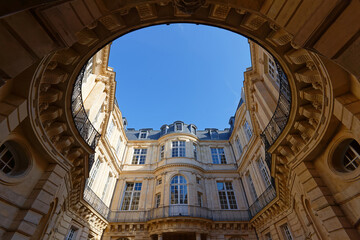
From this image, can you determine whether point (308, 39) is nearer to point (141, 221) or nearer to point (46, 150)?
point (46, 150)

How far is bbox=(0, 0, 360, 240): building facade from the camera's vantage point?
109 inches

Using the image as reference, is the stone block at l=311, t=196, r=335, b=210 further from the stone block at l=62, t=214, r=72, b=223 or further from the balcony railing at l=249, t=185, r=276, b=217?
the stone block at l=62, t=214, r=72, b=223

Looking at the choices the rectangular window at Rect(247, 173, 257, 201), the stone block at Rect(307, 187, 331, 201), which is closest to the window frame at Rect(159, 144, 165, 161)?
the rectangular window at Rect(247, 173, 257, 201)

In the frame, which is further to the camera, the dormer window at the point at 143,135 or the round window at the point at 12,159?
the dormer window at the point at 143,135

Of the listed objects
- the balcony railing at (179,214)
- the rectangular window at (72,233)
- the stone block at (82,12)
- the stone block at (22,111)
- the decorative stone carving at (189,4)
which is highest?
the decorative stone carving at (189,4)

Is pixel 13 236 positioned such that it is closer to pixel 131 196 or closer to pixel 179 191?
pixel 179 191

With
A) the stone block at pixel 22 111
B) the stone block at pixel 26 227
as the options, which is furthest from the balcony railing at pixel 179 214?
the stone block at pixel 22 111

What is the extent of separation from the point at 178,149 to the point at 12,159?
49.1ft

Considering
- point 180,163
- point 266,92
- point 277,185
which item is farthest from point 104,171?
point 266,92

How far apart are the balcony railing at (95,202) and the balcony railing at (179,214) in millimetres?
1153

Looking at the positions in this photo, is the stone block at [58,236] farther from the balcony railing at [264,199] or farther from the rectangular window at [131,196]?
the balcony railing at [264,199]

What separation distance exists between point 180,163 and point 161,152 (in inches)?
147

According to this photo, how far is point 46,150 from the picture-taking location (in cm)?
569

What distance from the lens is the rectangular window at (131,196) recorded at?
16.1 metres
